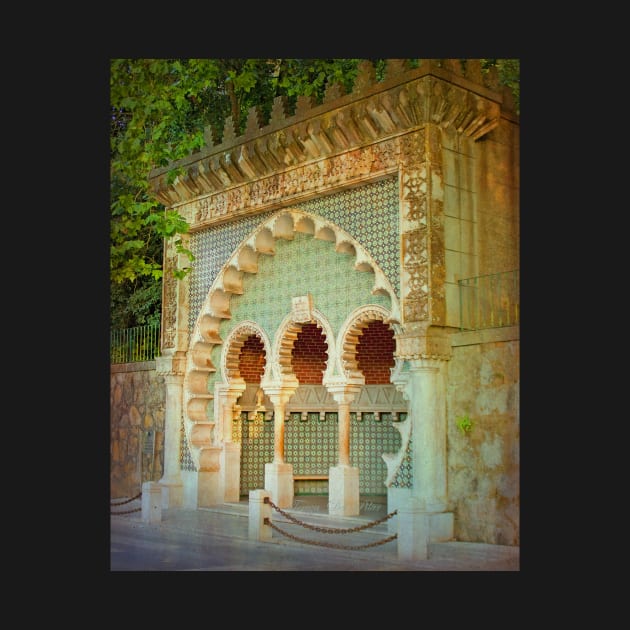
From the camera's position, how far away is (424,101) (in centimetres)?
1055

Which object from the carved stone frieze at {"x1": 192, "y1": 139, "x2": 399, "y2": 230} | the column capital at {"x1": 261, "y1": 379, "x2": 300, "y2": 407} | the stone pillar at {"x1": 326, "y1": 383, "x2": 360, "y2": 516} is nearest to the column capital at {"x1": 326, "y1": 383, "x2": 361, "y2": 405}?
the stone pillar at {"x1": 326, "y1": 383, "x2": 360, "y2": 516}

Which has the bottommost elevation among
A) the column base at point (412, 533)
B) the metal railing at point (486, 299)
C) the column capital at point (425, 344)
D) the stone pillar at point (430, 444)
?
the column base at point (412, 533)

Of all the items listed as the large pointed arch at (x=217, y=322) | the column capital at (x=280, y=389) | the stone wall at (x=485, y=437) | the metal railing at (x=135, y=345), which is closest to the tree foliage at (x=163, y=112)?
the metal railing at (x=135, y=345)

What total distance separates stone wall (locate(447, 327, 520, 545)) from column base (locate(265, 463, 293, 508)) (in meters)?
3.51

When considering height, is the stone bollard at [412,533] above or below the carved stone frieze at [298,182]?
below

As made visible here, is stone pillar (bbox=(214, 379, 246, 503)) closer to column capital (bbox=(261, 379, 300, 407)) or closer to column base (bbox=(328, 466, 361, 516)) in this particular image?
column capital (bbox=(261, 379, 300, 407))

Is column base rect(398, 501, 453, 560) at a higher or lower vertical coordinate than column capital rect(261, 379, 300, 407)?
lower

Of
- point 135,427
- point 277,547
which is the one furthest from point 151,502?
point 277,547

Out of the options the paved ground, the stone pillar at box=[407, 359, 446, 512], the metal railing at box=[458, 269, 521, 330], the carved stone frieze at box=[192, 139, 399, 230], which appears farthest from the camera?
the carved stone frieze at box=[192, 139, 399, 230]

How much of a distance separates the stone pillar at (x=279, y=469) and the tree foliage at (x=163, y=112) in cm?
228

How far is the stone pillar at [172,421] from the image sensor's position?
14031mm

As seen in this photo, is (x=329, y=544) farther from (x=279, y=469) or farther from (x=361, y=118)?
(x=361, y=118)

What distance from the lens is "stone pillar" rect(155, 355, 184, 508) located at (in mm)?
14031

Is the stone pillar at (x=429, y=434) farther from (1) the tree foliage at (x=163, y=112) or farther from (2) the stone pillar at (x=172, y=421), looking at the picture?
(2) the stone pillar at (x=172, y=421)
